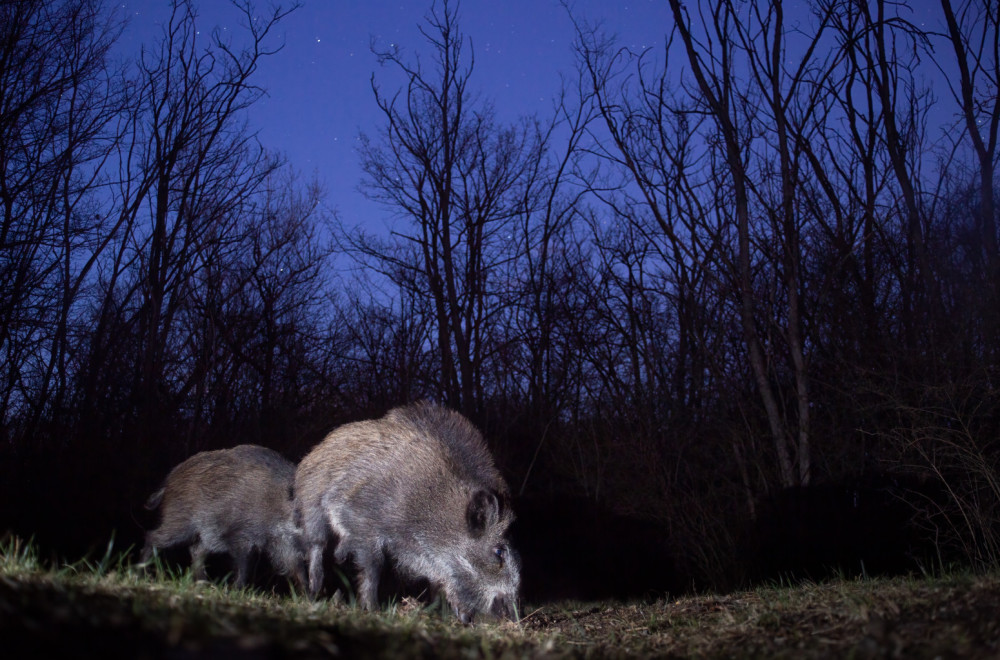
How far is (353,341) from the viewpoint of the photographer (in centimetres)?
1666

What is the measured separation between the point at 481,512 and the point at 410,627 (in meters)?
3.70

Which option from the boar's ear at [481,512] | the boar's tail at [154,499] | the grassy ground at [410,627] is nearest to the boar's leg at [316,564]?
the boar's ear at [481,512]

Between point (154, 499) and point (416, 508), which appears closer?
point (416, 508)

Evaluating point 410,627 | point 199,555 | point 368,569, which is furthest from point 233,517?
Result: point 410,627

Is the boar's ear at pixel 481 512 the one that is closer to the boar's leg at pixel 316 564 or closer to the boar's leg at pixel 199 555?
the boar's leg at pixel 316 564

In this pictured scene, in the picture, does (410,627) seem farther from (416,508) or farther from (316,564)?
(316,564)

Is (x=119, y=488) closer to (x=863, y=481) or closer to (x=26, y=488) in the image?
(x=26, y=488)

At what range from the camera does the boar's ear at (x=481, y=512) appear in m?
7.36

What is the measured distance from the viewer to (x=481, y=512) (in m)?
7.39

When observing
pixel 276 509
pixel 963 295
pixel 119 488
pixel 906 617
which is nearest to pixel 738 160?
pixel 963 295

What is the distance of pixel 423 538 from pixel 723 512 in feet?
20.9

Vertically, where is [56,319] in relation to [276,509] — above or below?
above

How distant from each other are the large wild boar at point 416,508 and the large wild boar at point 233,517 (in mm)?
371

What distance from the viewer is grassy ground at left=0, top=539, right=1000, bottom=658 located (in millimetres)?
2016
